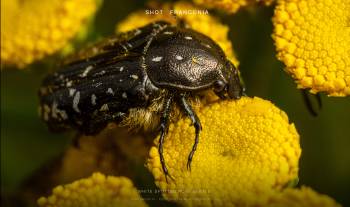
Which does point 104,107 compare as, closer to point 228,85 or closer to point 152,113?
point 152,113

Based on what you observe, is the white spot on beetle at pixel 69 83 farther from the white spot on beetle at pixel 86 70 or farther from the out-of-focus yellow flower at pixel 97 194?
the out-of-focus yellow flower at pixel 97 194

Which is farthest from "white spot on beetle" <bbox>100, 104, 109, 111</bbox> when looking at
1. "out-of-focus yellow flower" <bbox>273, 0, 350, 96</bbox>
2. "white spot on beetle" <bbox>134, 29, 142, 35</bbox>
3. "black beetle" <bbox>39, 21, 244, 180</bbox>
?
"out-of-focus yellow flower" <bbox>273, 0, 350, 96</bbox>

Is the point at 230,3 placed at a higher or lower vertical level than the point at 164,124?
higher

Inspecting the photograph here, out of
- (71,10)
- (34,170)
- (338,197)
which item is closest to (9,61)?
(71,10)

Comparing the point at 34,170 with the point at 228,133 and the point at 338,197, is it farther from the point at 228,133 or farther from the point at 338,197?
the point at 338,197

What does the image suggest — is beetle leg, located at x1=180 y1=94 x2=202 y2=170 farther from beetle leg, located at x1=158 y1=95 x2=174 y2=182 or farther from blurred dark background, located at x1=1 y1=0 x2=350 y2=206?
blurred dark background, located at x1=1 y1=0 x2=350 y2=206

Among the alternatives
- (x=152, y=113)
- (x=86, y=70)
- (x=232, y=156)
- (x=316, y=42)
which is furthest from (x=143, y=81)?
(x=316, y=42)
